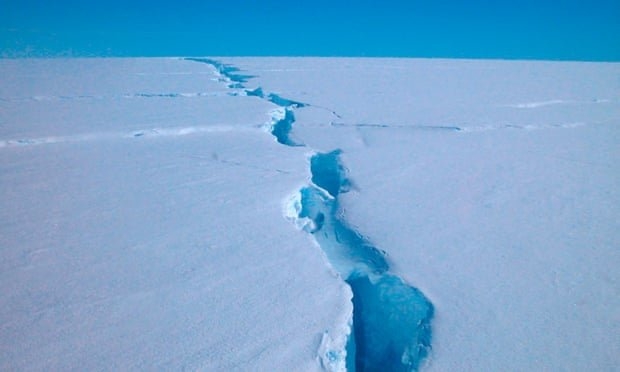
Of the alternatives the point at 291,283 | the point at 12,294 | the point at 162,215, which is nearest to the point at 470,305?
the point at 291,283

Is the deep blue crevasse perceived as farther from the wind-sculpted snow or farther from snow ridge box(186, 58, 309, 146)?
the wind-sculpted snow

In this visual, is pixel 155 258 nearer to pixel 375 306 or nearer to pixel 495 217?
pixel 375 306

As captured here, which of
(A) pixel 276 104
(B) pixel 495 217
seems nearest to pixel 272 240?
(B) pixel 495 217

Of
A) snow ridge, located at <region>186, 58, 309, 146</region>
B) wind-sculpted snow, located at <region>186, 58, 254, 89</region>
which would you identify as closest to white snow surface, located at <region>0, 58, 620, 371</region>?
snow ridge, located at <region>186, 58, 309, 146</region>

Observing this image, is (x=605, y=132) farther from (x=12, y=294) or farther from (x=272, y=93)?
(x=12, y=294)

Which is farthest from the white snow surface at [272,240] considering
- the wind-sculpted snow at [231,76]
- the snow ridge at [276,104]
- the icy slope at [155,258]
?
the wind-sculpted snow at [231,76]
